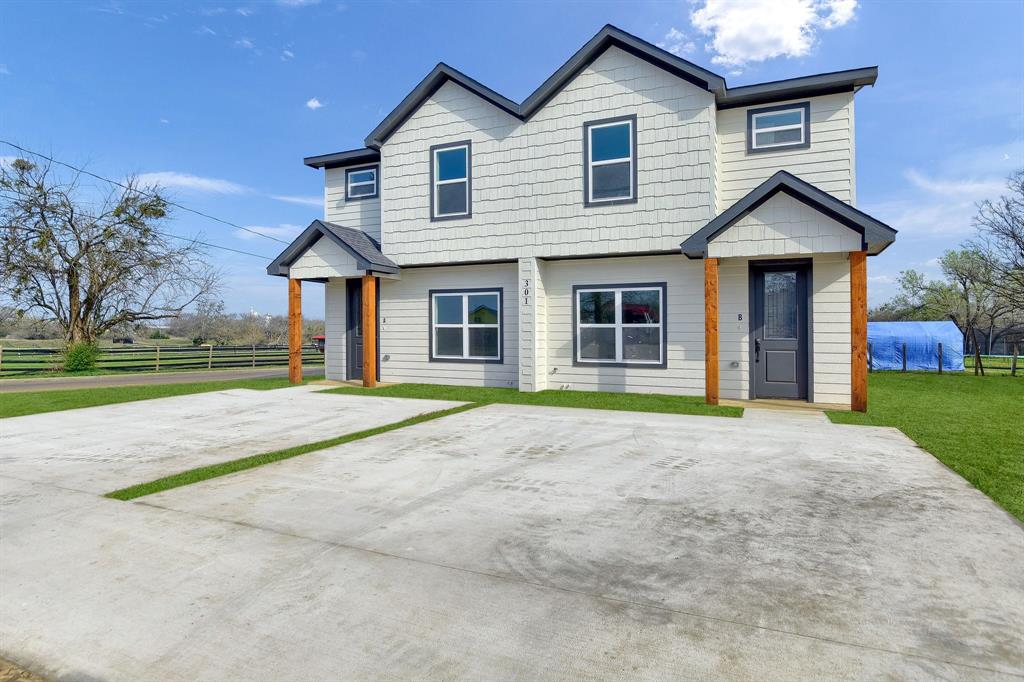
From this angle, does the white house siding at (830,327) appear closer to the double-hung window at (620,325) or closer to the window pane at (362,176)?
the double-hung window at (620,325)

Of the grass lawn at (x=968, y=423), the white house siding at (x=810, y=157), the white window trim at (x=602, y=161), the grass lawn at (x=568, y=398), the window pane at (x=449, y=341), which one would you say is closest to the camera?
the grass lawn at (x=968, y=423)

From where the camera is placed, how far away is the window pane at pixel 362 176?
14.0 meters

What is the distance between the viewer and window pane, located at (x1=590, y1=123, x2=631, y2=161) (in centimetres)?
1075

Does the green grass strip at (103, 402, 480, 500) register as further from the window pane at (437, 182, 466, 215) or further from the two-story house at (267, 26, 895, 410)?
the window pane at (437, 182, 466, 215)

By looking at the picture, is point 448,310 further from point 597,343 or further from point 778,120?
point 778,120

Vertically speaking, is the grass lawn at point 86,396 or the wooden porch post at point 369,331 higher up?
the wooden porch post at point 369,331

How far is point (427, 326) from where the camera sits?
522 inches

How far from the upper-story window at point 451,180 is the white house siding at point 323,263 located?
2.37 metres

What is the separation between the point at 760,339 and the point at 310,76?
16.2 m

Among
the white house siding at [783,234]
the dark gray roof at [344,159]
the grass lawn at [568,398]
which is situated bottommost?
the grass lawn at [568,398]

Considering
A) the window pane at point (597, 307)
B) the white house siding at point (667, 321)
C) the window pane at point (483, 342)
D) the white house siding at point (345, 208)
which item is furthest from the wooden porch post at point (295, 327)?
the window pane at point (597, 307)

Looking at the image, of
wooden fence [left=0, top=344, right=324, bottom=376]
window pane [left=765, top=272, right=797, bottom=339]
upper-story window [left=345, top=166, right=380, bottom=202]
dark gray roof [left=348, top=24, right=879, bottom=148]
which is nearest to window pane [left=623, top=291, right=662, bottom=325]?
window pane [left=765, top=272, right=797, bottom=339]

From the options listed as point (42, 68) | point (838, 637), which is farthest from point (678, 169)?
point (42, 68)

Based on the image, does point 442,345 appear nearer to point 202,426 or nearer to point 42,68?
point 202,426
